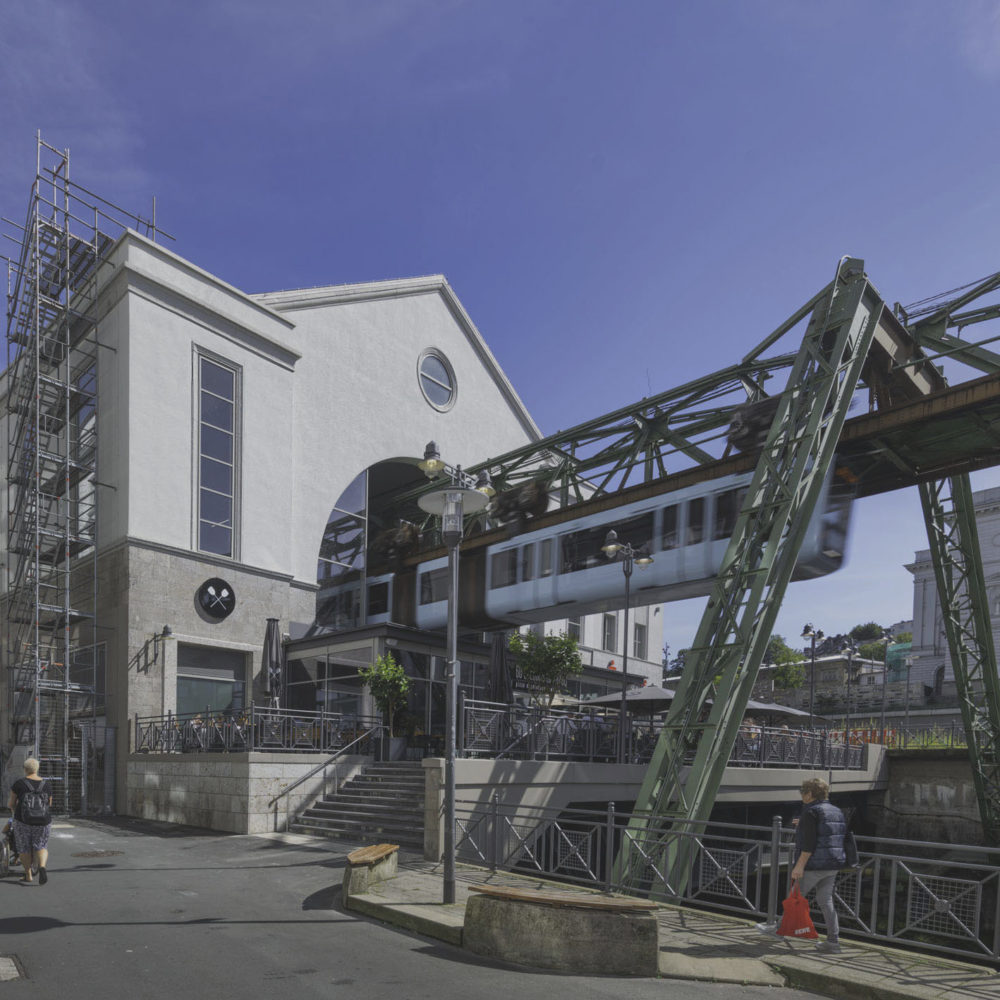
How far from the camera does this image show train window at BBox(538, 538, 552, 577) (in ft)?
92.6

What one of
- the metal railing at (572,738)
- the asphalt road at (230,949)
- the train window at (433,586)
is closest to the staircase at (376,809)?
the metal railing at (572,738)

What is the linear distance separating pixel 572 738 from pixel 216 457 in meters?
13.9

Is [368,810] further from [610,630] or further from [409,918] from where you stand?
[610,630]

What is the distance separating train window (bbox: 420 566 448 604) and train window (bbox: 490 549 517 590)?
7.03 ft

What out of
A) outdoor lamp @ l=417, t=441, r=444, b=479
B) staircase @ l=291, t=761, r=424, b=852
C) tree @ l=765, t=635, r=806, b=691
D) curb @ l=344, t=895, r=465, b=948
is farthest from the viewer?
tree @ l=765, t=635, r=806, b=691

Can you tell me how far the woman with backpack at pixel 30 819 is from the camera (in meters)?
11.4

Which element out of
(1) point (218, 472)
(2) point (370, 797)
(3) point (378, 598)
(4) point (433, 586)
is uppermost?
(1) point (218, 472)

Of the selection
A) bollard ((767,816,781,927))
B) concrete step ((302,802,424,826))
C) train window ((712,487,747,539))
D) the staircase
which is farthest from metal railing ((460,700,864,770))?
bollard ((767,816,781,927))

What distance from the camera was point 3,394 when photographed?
34344mm

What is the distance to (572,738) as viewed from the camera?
21.3 meters

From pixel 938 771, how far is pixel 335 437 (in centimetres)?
2450

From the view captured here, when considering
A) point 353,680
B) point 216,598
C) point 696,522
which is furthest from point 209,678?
point 696,522

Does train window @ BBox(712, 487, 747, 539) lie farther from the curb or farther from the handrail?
the curb

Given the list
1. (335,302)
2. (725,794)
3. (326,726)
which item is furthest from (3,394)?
(725,794)
